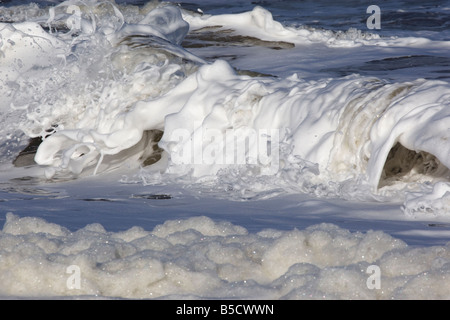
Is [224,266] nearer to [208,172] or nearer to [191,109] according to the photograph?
[208,172]

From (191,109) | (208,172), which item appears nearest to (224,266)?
(208,172)

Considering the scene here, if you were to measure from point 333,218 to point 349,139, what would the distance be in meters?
0.87

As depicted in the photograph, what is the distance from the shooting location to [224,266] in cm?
224

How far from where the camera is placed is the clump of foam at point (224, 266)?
2.02 m

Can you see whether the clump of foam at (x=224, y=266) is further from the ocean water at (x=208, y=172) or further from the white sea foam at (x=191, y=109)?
the white sea foam at (x=191, y=109)

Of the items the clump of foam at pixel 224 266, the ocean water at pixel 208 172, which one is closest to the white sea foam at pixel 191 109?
the ocean water at pixel 208 172

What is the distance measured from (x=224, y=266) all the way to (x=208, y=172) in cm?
186

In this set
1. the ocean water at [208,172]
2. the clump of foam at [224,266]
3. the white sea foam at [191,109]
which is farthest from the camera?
the white sea foam at [191,109]

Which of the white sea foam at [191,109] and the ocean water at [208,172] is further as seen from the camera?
the white sea foam at [191,109]

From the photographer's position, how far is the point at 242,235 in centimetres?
252

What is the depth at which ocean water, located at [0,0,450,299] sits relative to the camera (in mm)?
2131

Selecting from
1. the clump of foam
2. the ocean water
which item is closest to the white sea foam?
the ocean water

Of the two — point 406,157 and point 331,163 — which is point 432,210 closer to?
point 406,157

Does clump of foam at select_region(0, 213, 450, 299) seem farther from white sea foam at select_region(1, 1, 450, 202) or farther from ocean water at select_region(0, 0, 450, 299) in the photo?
white sea foam at select_region(1, 1, 450, 202)
